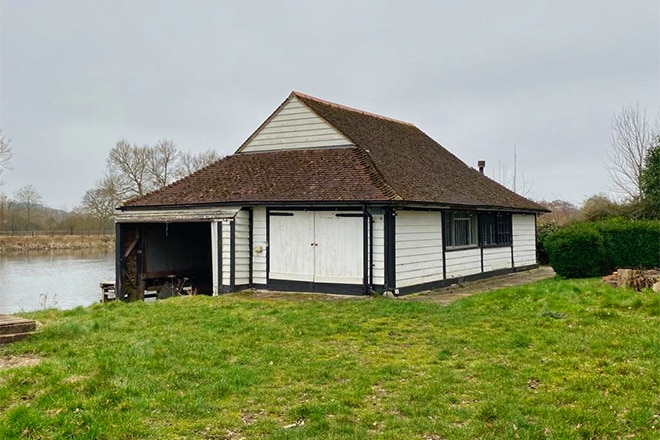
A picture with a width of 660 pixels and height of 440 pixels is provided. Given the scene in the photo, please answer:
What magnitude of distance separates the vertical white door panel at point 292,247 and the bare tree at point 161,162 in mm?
32739

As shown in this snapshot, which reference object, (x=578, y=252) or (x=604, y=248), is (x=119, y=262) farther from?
(x=604, y=248)

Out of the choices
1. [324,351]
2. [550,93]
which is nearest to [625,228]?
[550,93]

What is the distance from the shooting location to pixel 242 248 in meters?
14.0

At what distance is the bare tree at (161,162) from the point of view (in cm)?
4500

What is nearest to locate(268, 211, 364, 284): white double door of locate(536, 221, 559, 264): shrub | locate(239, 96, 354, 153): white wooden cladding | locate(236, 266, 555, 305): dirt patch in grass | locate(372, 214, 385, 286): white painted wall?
locate(372, 214, 385, 286): white painted wall

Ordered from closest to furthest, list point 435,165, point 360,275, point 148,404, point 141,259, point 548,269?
point 148,404, point 360,275, point 141,259, point 435,165, point 548,269

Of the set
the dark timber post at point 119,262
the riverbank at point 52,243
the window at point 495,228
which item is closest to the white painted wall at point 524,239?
the window at point 495,228

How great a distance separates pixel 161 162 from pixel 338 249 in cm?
3622

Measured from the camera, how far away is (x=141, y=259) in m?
16.7

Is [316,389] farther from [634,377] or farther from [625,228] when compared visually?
[625,228]

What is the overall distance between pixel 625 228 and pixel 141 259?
14.0 m

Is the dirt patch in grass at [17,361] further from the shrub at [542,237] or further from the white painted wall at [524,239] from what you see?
the shrub at [542,237]

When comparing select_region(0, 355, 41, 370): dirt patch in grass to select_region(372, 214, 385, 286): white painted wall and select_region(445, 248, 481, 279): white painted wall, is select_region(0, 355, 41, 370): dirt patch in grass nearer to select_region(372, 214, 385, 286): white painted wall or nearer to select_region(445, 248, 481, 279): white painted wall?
select_region(372, 214, 385, 286): white painted wall

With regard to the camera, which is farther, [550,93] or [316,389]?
[550,93]
